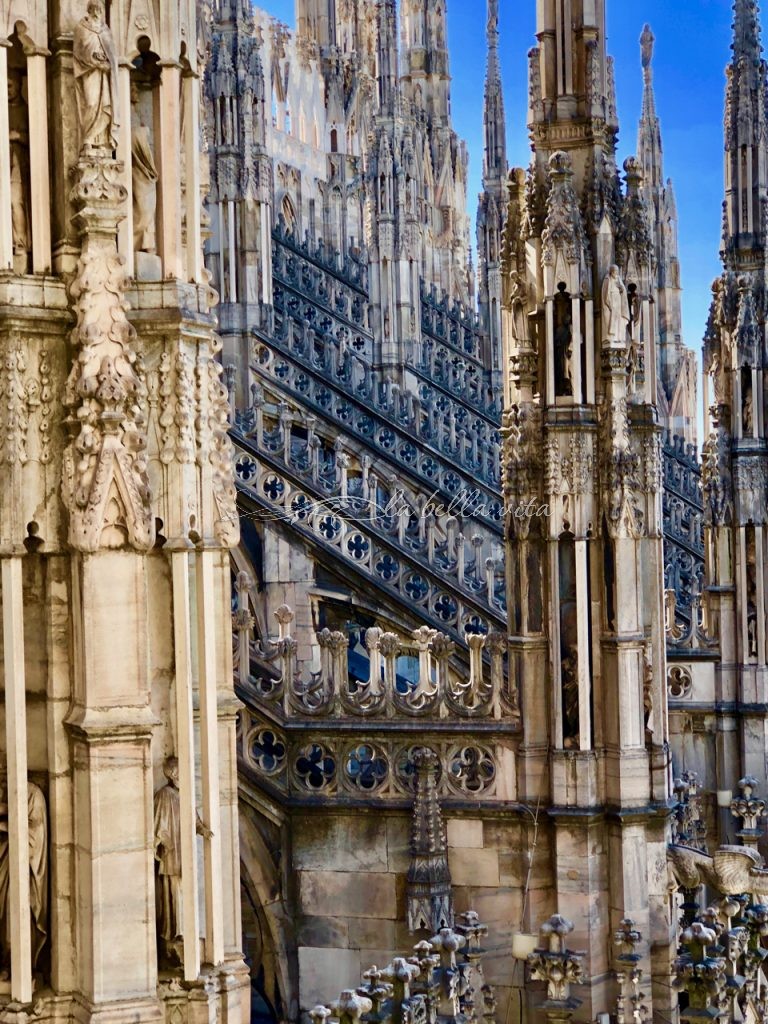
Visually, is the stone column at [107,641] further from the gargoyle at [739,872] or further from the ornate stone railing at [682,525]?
the ornate stone railing at [682,525]

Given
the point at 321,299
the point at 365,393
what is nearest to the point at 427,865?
the point at 365,393

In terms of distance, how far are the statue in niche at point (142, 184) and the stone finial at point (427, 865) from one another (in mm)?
6999

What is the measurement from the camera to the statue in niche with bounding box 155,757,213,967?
4.53 m

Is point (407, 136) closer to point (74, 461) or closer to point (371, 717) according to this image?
point (371, 717)

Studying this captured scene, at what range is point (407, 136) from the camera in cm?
3128

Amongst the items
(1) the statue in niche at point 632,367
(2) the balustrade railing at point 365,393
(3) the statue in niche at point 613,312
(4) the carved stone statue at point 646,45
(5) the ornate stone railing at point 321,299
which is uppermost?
(4) the carved stone statue at point 646,45

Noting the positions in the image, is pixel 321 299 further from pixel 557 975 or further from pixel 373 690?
pixel 557 975

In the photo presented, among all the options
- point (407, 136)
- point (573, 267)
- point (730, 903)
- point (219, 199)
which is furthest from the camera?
point (407, 136)

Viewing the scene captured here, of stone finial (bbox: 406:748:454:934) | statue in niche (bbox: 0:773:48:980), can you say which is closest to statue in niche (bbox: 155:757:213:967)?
statue in niche (bbox: 0:773:48:980)

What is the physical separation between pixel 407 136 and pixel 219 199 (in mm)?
10188

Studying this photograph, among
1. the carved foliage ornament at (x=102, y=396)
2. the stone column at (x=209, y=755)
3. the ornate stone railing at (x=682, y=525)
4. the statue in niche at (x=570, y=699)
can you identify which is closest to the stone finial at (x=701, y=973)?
the stone column at (x=209, y=755)

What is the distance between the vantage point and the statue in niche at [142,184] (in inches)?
187

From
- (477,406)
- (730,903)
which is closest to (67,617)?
(730,903)

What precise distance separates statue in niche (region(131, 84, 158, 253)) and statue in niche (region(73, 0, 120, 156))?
27cm
